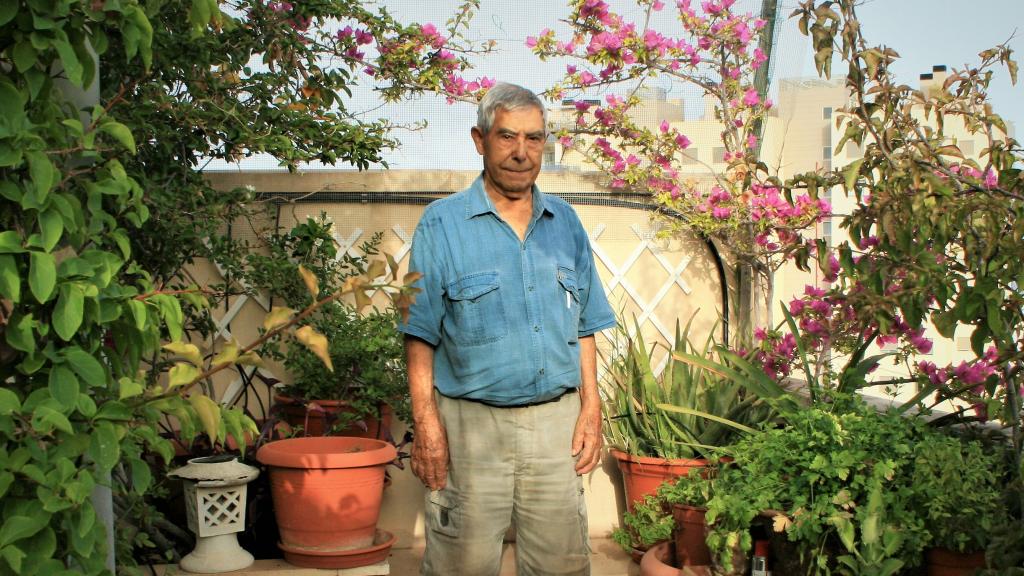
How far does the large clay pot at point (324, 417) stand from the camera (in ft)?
13.2

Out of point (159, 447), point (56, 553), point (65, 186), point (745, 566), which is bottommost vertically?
point (745, 566)

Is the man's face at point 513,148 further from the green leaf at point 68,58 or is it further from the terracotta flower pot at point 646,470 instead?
the terracotta flower pot at point 646,470

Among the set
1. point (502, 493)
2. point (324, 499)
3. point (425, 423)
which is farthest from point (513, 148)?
point (324, 499)

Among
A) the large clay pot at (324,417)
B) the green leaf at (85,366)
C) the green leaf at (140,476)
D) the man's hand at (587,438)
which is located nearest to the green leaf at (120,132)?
the green leaf at (85,366)

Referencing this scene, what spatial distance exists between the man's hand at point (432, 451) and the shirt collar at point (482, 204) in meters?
0.52

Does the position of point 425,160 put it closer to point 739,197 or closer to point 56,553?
point 739,197

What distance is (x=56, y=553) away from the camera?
1555 millimetres

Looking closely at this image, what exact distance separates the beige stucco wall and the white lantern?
34.2 inches

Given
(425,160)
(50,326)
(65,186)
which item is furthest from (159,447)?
(425,160)

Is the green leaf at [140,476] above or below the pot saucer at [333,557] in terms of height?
above

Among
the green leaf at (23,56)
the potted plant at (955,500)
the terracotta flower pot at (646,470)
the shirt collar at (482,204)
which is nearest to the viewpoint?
the green leaf at (23,56)

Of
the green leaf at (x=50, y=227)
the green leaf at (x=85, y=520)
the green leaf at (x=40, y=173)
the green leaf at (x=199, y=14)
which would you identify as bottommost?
the green leaf at (x=85, y=520)

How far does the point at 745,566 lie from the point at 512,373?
4.20 ft

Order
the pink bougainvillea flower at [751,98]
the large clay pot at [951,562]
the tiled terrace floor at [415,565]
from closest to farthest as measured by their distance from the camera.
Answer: the large clay pot at [951,562]
the tiled terrace floor at [415,565]
the pink bougainvillea flower at [751,98]
